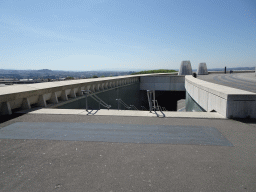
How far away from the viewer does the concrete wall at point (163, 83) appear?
30016 mm

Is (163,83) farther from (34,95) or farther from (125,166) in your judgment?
(125,166)

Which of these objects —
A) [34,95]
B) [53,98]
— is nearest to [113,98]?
[53,98]

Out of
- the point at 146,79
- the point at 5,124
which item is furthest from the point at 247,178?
the point at 146,79

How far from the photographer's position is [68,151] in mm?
3975

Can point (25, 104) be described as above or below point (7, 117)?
above

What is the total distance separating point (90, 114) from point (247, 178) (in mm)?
5348

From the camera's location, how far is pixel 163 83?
99.8ft

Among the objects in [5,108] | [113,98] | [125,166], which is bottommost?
[113,98]

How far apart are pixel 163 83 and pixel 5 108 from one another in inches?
1007

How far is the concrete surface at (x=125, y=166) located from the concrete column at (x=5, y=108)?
9.16ft

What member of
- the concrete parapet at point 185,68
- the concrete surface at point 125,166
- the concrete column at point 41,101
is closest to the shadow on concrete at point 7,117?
the concrete column at point 41,101

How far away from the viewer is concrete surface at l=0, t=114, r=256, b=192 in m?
2.81

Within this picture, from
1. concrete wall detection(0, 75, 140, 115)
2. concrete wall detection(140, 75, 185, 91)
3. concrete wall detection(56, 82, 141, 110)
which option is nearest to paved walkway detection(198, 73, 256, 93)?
concrete wall detection(140, 75, 185, 91)

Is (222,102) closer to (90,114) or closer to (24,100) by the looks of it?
(90,114)
